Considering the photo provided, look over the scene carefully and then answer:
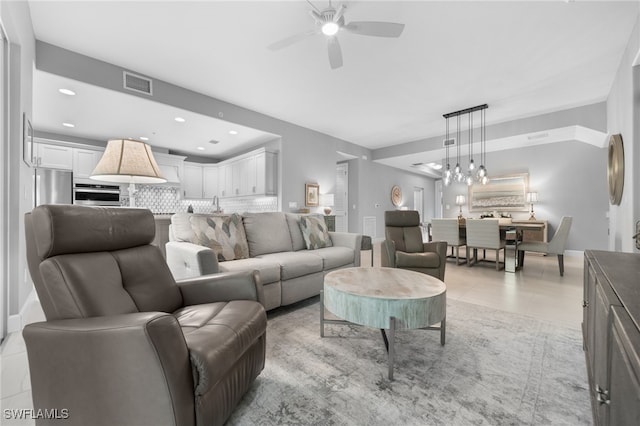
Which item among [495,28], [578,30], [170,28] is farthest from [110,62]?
[578,30]

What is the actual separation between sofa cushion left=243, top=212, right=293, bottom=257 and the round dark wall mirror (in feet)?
12.8

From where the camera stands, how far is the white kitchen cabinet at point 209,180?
709 cm

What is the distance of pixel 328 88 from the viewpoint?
396 cm

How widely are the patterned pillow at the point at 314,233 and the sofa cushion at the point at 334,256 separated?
0.31 ft

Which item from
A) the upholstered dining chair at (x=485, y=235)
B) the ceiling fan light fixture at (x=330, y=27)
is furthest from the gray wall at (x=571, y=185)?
the ceiling fan light fixture at (x=330, y=27)

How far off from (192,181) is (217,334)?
6.64 m

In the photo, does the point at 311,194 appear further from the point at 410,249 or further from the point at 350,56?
the point at 350,56

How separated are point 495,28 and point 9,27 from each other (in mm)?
4141

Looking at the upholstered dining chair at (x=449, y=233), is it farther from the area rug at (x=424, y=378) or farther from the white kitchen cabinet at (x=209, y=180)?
the white kitchen cabinet at (x=209, y=180)

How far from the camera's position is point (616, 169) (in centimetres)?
315

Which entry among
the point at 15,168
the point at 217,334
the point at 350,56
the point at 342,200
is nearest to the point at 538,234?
the point at 342,200

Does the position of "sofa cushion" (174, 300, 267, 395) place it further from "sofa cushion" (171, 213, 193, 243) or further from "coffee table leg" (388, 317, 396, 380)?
"sofa cushion" (171, 213, 193, 243)

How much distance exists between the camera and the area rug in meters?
1.24

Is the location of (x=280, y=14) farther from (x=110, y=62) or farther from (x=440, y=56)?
(x=110, y=62)
